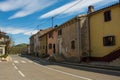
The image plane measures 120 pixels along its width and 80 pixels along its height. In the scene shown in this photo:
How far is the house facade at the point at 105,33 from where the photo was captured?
2643cm

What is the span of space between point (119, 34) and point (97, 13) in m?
5.58

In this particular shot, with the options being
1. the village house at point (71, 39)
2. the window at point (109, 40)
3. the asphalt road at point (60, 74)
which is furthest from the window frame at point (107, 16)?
the asphalt road at point (60, 74)

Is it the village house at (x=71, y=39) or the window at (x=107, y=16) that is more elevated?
the window at (x=107, y=16)

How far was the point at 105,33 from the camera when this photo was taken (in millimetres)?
28531

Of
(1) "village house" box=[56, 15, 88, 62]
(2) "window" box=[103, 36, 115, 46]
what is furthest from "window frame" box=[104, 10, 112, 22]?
(1) "village house" box=[56, 15, 88, 62]

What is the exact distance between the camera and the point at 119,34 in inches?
1028

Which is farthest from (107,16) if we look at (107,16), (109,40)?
(109,40)

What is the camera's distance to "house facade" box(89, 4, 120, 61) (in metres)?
26.4

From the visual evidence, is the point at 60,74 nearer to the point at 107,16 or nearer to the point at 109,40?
the point at 109,40

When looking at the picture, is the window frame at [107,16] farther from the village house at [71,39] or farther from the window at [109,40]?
the village house at [71,39]

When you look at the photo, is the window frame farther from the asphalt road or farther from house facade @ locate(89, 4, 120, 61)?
the asphalt road

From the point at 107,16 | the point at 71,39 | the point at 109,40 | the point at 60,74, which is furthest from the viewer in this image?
the point at 71,39

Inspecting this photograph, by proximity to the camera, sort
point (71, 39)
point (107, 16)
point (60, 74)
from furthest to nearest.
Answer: point (71, 39), point (107, 16), point (60, 74)

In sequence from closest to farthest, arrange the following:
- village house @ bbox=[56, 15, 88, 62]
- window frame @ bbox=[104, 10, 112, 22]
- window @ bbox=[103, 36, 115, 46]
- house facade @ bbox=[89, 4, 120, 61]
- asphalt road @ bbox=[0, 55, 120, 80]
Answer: asphalt road @ bbox=[0, 55, 120, 80] → house facade @ bbox=[89, 4, 120, 61] → window @ bbox=[103, 36, 115, 46] → window frame @ bbox=[104, 10, 112, 22] → village house @ bbox=[56, 15, 88, 62]
